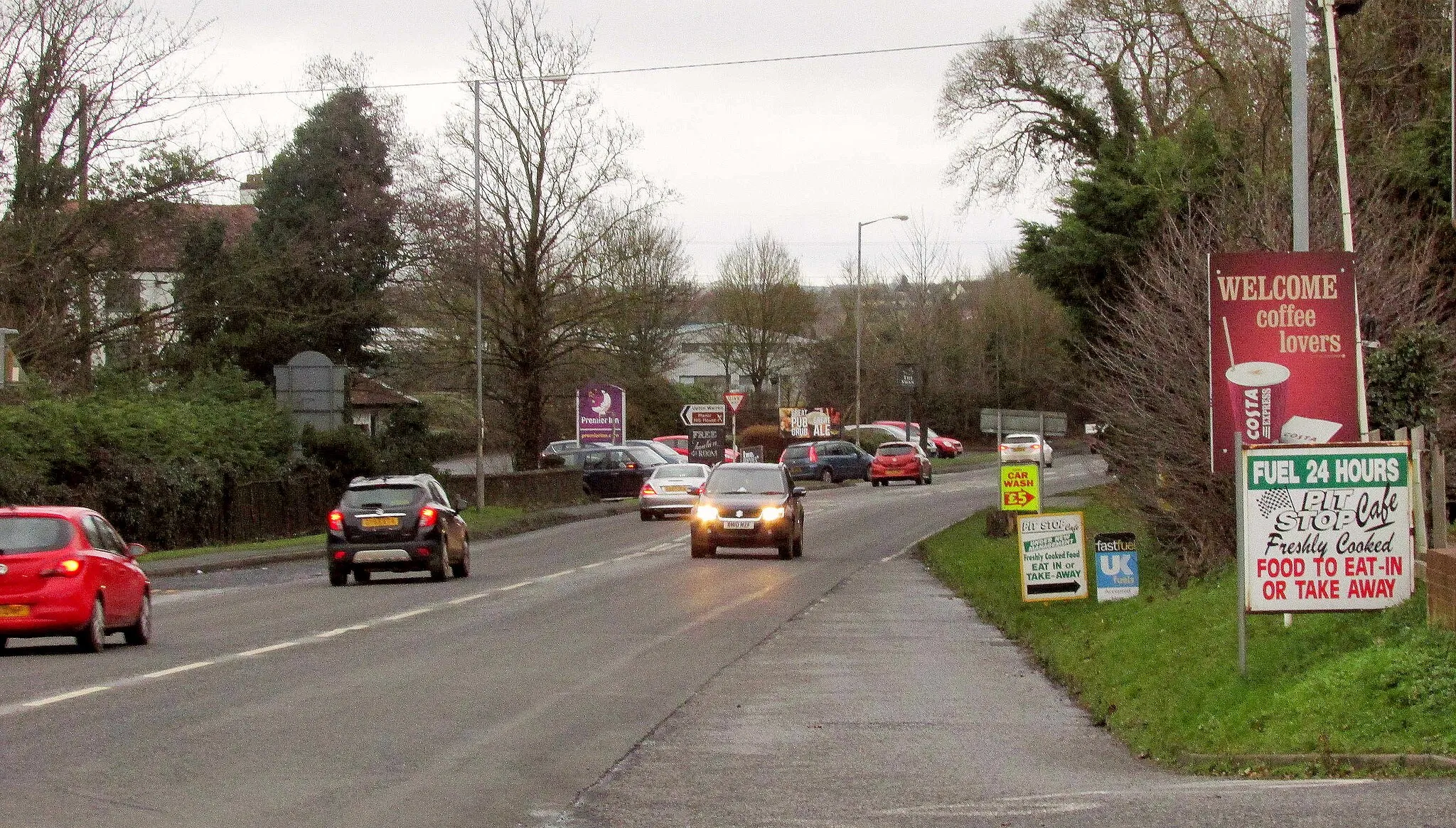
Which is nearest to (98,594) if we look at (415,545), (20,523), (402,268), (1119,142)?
(20,523)

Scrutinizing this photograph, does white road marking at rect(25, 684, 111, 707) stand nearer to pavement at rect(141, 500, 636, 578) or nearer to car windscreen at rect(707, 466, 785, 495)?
pavement at rect(141, 500, 636, 578)

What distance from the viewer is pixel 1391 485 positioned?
1172cm

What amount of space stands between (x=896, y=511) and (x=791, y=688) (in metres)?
34.1

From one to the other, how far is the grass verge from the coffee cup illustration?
1477 millimetres

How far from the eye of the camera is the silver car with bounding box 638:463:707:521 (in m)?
Answer: 44.2

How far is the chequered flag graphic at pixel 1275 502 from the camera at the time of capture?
11609mm

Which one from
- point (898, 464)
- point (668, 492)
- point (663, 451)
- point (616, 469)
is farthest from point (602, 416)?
point (668, 492)

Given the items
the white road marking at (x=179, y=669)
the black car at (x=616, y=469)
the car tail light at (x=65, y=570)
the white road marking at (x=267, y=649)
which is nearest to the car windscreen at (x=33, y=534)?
the car tail light at (x=65, y=570)

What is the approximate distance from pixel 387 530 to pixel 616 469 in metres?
29.1

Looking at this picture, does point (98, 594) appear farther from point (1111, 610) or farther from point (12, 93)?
point (12, 93)

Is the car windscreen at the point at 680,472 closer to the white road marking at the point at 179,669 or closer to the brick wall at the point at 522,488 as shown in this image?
the brick wall at the point at 522,488

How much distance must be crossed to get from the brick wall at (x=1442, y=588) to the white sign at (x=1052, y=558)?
7.66 meters

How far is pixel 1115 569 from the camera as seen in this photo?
19.0 metres

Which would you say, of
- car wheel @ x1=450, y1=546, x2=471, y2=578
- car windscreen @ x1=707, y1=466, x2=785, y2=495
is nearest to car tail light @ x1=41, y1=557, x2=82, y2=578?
car wheel @ x1=450, y1=546, x2=471, y2=578
